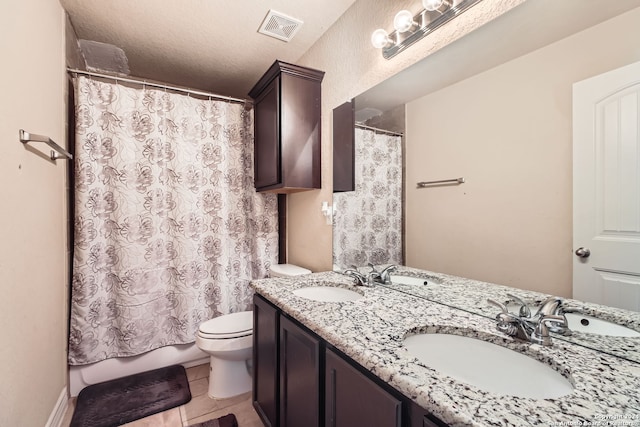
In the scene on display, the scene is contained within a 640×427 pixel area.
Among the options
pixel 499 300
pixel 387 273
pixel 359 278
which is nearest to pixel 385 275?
pixel 387 273

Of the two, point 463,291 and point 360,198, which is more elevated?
point 360,198

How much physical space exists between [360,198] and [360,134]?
37cm

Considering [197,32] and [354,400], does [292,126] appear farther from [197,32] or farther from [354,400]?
[354,400]

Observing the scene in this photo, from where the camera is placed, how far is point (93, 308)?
1846 mm

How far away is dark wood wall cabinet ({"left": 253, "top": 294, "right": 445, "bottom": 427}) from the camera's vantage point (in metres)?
0.68

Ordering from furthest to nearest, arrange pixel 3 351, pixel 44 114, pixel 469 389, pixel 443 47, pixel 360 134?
pixel 360 134 < pixel 44 114 < pixel 443 47 < pixel 3 351 < pixel 469 389

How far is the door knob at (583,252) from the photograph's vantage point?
77cm

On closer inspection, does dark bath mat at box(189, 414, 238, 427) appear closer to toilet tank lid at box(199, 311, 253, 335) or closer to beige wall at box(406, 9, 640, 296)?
toilet tank lid at box(199, 311, 253, 335)

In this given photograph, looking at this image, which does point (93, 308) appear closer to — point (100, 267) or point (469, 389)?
point (100, 267)

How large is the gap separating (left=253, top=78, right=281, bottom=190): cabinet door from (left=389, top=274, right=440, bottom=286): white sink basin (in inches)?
39.2

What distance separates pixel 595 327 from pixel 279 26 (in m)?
2.15

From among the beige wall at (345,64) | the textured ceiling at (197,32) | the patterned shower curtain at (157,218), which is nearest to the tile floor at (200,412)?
the patterned shower curtain at (157,218)

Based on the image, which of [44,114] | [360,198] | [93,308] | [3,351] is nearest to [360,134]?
[360,198]

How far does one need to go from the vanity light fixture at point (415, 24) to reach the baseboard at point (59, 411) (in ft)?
8.39
